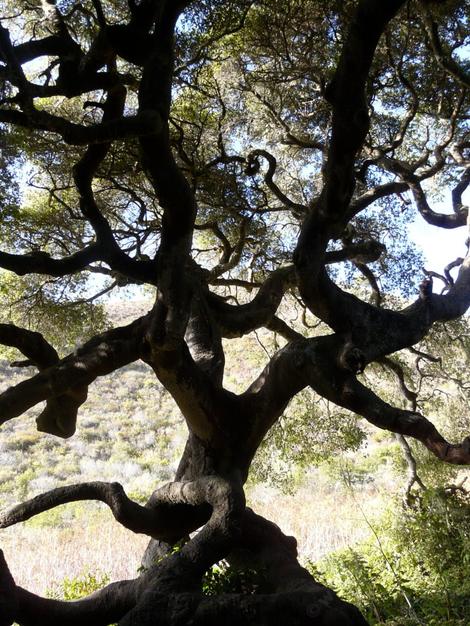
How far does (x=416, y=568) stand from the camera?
7.56 metres

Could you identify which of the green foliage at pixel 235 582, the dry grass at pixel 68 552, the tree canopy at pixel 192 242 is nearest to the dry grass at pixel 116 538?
the dry grass at pixel 68 552

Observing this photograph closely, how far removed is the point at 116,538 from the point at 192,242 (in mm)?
9008

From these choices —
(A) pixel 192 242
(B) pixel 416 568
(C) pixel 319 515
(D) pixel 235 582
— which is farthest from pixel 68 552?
(D) pixel 235 582

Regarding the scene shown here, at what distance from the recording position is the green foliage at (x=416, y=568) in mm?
5953

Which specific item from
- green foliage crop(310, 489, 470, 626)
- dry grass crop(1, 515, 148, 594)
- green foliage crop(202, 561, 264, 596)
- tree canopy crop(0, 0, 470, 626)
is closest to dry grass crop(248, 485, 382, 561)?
green foliage crop(310, 489, 470, 626)

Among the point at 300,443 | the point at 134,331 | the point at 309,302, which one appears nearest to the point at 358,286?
the point at 300,443

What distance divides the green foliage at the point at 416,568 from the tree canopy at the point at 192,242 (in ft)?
5.53

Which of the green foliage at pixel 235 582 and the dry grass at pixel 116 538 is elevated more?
the dry grass at pixel 116 538

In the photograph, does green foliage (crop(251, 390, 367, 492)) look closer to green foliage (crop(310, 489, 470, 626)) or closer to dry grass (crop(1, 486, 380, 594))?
dry grass (crop(1, 486, 380, 594))

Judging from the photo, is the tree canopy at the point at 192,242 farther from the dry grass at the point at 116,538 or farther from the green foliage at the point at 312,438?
the dry grass at the point at 116,538

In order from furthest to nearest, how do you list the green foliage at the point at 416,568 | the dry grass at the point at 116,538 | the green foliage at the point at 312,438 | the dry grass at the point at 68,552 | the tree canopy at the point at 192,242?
the dry grass at the point at 116,538 < the dry grass at the point at 68,552 < the green foliage at the point at 312,438 < the green foliage at the point at 416,568 < the tree canopy at the point at 192,242

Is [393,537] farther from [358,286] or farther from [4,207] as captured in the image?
[4,207]

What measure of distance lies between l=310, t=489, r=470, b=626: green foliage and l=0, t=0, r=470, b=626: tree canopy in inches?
66.4

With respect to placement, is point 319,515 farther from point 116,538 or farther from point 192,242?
point 192,242
